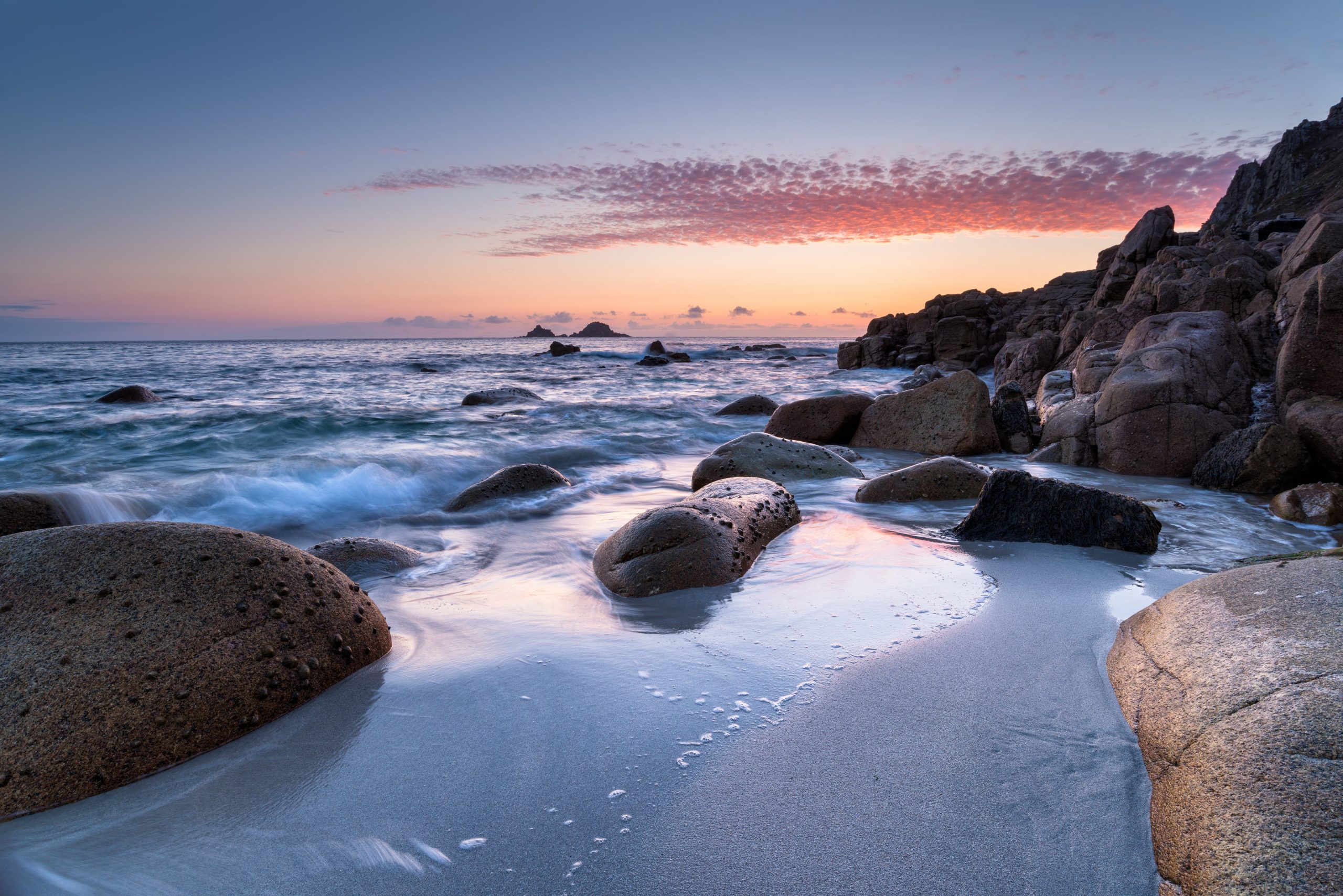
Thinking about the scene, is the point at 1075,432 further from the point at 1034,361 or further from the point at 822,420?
the point at 1034,361

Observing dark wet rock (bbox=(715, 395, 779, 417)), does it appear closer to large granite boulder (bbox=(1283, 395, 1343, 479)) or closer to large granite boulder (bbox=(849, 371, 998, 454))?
large granite boulder (bbox=(849, 371, 998, 454))

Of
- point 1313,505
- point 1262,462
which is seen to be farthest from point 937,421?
point 1313,505

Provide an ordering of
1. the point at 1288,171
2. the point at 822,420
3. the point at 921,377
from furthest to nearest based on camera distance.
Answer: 1. the point at 1288,171
2. the point at 921,377
3. the point at 822,420

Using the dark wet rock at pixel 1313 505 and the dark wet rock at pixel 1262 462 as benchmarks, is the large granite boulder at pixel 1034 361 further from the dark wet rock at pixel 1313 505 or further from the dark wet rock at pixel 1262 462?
the dark wet rock at pixel 1313 505

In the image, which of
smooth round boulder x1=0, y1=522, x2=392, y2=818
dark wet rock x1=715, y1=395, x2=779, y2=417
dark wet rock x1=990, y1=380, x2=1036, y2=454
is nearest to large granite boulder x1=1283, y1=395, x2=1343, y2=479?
dark wet rock x1=990, y1=380, x2=1036, y2=454

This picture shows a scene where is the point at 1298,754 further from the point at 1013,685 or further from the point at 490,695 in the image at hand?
the point at 490,695

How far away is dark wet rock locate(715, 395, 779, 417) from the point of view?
15.4 metres

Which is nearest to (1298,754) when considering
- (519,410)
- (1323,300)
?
(1323,300)

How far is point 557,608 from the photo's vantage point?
386 cm

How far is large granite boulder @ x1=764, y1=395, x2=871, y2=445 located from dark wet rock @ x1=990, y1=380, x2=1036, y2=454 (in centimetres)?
183

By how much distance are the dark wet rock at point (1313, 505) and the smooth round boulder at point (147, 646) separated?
6.57 meters

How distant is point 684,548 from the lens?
4195 millimetres

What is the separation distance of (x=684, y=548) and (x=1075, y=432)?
243 inches

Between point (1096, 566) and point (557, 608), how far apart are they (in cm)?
325
